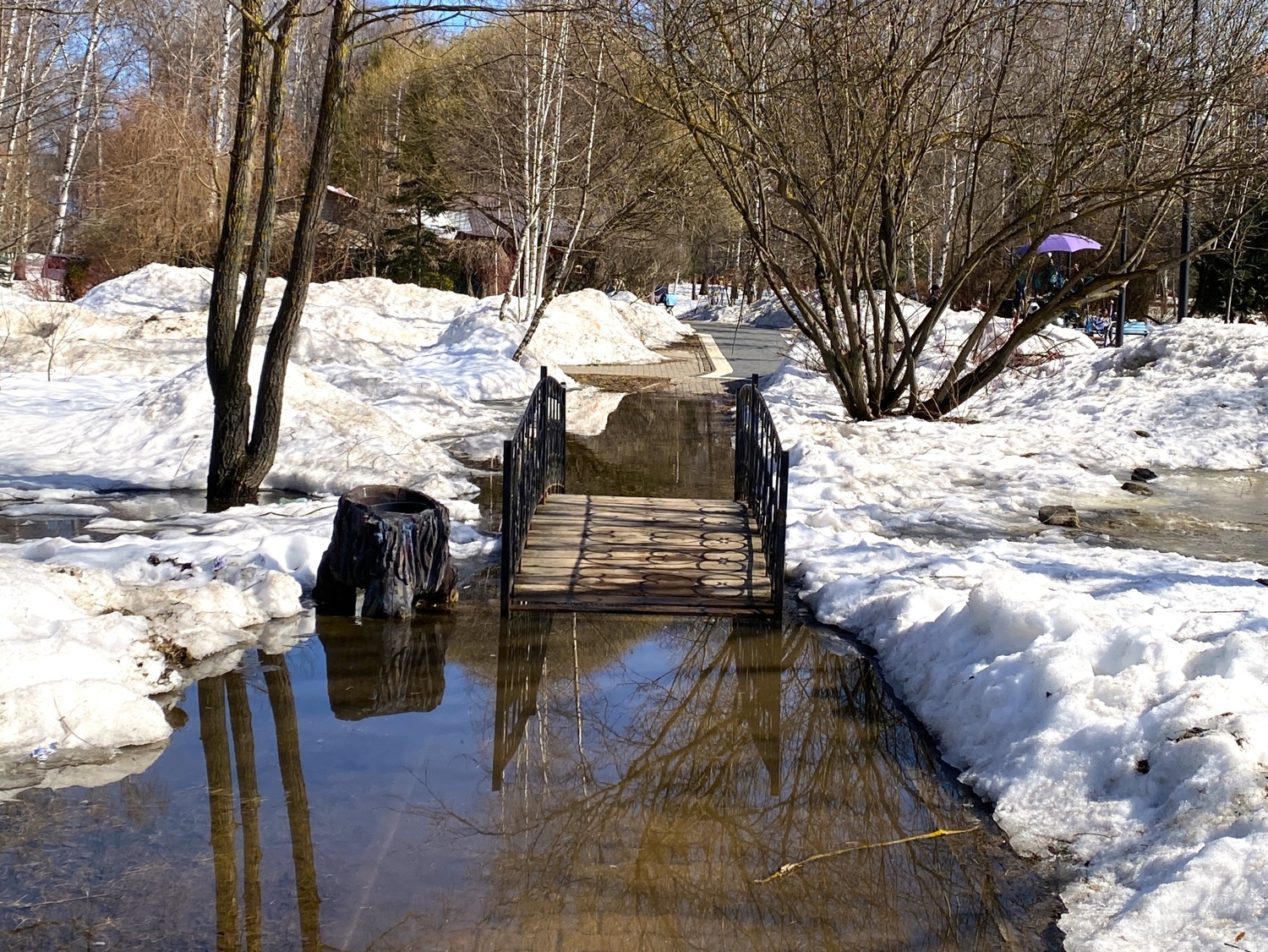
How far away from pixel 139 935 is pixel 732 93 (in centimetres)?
1057

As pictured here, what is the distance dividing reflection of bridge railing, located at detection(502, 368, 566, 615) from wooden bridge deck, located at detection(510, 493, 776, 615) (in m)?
0.16

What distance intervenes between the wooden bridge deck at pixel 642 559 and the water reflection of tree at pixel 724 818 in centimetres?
58

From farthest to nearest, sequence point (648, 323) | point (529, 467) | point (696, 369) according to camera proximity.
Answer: point (648, 323), point (696, 369), point (529, 467)

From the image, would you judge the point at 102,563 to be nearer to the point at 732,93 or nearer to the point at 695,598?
the point at 695,598

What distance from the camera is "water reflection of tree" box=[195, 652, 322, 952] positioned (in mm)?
3664

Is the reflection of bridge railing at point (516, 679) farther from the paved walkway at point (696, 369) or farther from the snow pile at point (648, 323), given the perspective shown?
the snow pile at point (648, 323)

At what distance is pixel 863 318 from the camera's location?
16.7 m

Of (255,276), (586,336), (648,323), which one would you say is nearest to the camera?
(255,276)

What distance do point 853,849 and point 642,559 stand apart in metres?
3.69

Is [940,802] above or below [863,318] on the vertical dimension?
below

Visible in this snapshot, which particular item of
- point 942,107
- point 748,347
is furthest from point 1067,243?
point 748,347

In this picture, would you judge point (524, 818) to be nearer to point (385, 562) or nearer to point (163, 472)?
point (385, 562)

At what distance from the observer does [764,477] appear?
8188 mm

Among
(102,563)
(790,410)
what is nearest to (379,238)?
(790,410)
